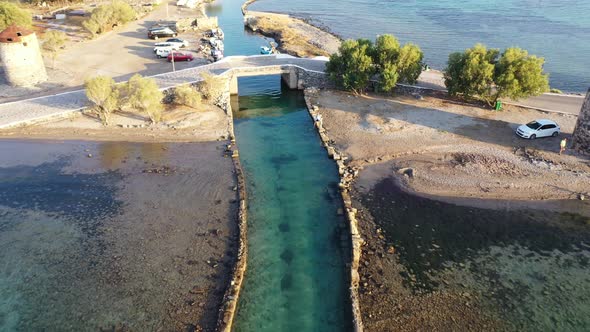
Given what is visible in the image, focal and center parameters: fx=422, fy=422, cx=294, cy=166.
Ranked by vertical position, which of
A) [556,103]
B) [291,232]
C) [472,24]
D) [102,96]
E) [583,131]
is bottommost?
[291,232]

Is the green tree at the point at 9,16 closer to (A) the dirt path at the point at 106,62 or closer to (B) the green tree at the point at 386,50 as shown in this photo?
(A) the dirt path at the point at 106,62

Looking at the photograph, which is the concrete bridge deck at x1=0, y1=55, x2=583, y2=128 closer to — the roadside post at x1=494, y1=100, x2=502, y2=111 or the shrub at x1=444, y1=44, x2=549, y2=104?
the roadside post at x1=494, y1=100, x2=502, y2=111

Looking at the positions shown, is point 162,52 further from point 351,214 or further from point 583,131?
point 583,131

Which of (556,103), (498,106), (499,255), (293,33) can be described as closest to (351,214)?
(499,255)

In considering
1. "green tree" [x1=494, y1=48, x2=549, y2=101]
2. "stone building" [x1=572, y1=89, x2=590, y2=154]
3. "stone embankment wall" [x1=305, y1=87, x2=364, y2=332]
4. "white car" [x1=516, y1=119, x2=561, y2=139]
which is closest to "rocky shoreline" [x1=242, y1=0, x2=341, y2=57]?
"stone embankment wall" [x1=305, y1=87, x2=364, y2=332]

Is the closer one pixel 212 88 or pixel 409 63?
pixel 409 63

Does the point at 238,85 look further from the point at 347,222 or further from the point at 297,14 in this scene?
the point at 297,14

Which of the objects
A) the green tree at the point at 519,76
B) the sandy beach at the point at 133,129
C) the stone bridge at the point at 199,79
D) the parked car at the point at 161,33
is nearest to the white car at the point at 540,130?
the green tree at the point at 519,76
